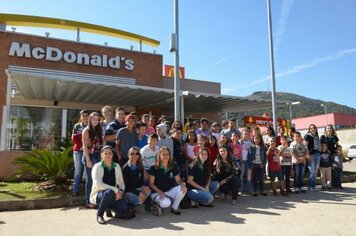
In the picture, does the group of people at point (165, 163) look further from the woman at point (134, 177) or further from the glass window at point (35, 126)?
the glass window at point (35, 126)

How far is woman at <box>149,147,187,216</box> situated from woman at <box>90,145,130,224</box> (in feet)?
2.35

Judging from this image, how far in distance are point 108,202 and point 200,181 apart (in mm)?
2216

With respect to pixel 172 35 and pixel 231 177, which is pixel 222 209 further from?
pixel 172 35

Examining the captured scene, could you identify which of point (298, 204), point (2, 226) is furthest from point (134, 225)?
point (298, 204)

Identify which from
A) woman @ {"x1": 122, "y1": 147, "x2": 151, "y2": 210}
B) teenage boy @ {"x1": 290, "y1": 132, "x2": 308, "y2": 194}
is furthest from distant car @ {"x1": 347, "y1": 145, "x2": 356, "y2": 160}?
woman @ {"x1": 122, "y1": 147, "x2": 151, "y2": 210}

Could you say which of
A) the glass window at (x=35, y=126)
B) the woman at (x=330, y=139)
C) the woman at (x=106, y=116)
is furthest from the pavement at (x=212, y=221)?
the glass window at (x=35, y=126)

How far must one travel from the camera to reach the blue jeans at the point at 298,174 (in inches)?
352

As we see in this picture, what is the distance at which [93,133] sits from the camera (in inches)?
261

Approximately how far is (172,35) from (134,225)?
19.7 feet

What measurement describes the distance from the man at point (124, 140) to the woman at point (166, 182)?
706 millimetres

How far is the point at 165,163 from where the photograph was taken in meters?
6.46

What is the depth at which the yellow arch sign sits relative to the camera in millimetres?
17297

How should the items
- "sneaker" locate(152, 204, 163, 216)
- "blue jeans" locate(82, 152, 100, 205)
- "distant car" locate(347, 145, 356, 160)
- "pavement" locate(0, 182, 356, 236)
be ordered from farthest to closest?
"distant car" locate(347, 145, 356, 160) < "blue jeans" locate(82, 152, 100, 205) < "sneaker" locate(152, 204, 163, 216) < "pavement" locate(0, 182, 356, 236)

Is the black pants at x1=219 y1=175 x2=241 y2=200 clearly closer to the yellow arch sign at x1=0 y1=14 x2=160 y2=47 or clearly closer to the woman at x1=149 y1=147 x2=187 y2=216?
the woman at x1=149 y1=147 x2=187 y2=216
